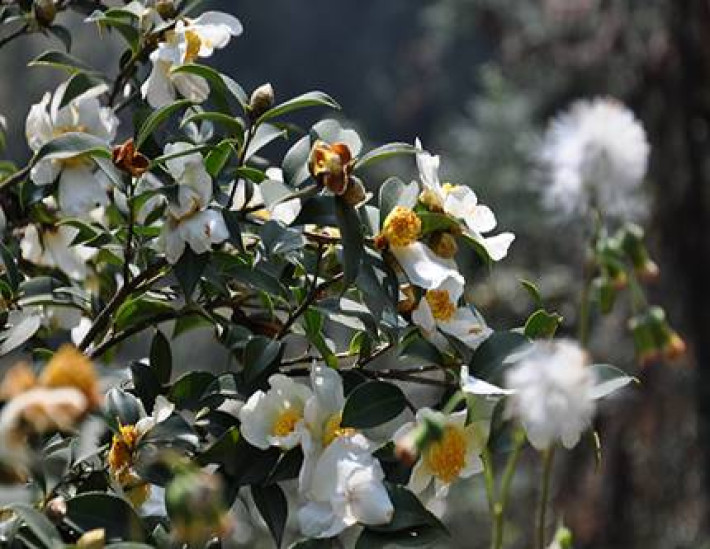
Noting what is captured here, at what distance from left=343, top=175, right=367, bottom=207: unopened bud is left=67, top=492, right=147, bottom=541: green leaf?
20 centimetres

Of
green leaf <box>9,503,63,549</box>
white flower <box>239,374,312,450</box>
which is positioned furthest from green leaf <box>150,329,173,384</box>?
green leaf <box>9,503,63,549</box>

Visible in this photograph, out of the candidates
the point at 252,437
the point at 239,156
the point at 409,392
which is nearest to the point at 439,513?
the point at 252,437

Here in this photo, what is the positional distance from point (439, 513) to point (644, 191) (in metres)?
2.74

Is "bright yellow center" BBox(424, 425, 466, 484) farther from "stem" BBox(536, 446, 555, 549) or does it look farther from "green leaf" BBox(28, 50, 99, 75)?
"green leaf" BBox(28, 50, 99, 75)

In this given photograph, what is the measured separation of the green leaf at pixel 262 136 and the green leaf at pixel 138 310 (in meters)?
0.11

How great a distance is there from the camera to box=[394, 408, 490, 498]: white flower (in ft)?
2.48

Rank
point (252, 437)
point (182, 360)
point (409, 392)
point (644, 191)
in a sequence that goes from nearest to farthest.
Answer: point (252, 437) → point (644, 191) → point (409, 392) → point (182, 360)

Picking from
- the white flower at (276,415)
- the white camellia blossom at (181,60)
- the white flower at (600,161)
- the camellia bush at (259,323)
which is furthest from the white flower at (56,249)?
the white flower at (600,161)

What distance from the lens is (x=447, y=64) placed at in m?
10.6

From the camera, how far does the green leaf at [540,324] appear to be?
31.3 inches

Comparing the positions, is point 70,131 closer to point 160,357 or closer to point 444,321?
point 160,357

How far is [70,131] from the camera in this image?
0.92 metres

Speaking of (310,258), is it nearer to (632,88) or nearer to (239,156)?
(239,156)

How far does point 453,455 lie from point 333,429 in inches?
2.6
